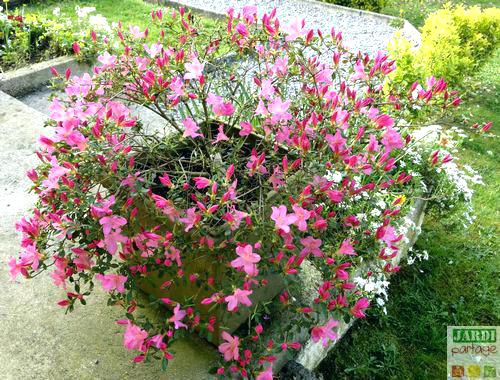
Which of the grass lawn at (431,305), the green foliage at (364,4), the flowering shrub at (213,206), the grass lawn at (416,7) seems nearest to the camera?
the flowering shrub at (213,206)

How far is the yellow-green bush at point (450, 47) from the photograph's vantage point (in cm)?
409

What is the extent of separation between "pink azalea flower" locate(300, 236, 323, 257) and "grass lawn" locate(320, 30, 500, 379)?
93cm

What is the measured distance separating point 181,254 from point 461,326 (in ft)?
6.03

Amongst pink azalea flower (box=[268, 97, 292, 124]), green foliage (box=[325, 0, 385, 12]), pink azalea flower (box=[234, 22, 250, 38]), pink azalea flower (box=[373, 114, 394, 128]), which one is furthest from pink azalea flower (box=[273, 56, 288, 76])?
green foliage (box=[325, 0, 385, 12])

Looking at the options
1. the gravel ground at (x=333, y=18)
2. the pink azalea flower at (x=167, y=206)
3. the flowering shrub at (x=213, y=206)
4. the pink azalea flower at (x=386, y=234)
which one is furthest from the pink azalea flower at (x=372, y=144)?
the gravel ground at (x=333, y=18)

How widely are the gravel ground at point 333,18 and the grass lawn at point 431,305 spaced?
141 inches

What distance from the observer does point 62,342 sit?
199 centimetres

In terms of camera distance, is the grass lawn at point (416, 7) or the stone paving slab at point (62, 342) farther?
the grass lawn at point (416, 7)

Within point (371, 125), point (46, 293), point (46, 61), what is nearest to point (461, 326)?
point (371, 125)

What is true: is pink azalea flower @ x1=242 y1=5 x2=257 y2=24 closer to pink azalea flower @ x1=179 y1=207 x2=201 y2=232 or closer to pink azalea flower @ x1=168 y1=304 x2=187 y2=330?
pink azalea flower @ x1=179 y1=207 x2=201 y2=232

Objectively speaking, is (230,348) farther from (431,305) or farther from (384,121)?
(431,305)

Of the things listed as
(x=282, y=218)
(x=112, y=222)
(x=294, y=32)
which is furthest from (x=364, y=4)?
(x=112, y=222)

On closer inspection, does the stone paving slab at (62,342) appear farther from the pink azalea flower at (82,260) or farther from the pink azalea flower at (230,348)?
the pink azalea flower at (82,260)

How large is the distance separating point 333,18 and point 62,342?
6860 mm
